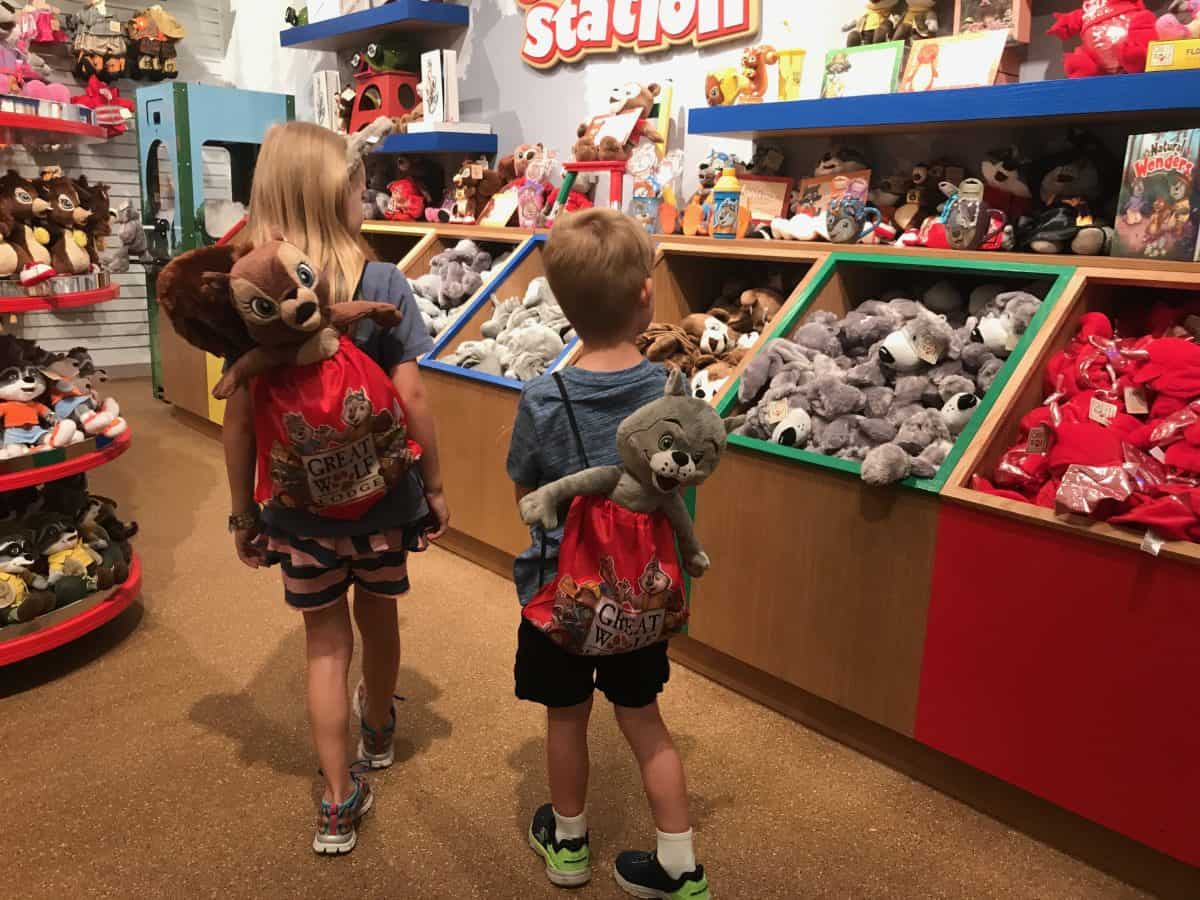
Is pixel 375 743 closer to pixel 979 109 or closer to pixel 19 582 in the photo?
pixel 19 582

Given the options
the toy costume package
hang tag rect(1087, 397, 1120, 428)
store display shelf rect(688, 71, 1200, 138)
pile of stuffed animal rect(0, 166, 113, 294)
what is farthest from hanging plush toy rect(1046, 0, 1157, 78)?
pile of stuffed animal rect(0, 166, 113, 294)

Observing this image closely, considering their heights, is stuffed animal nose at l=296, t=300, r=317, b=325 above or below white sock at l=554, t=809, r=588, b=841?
above

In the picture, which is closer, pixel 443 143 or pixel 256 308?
pixel 256 308

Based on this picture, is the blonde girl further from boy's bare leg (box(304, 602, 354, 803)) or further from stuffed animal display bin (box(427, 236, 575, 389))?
stuffed animal display bin (box(427, 236, 575, 389))

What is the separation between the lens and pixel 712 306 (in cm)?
318

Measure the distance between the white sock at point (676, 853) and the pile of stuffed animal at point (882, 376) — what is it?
33.0 inches

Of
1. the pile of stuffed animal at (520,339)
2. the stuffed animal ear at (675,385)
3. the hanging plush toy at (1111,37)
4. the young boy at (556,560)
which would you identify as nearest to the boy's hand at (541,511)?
the young boy at (556,560)

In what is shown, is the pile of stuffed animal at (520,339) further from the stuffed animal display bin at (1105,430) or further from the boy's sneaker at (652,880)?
the boy's sneaker at (652,880)

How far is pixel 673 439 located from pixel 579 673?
0.49 metres

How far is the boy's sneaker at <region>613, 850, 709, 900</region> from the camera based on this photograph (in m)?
1.70

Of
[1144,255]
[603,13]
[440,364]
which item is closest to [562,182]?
[603,13]

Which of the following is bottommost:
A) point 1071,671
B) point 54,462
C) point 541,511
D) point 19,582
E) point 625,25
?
point 19,582

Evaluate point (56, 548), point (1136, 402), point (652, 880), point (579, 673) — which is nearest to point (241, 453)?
point (579, 673)

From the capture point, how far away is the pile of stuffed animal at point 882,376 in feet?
7.11
